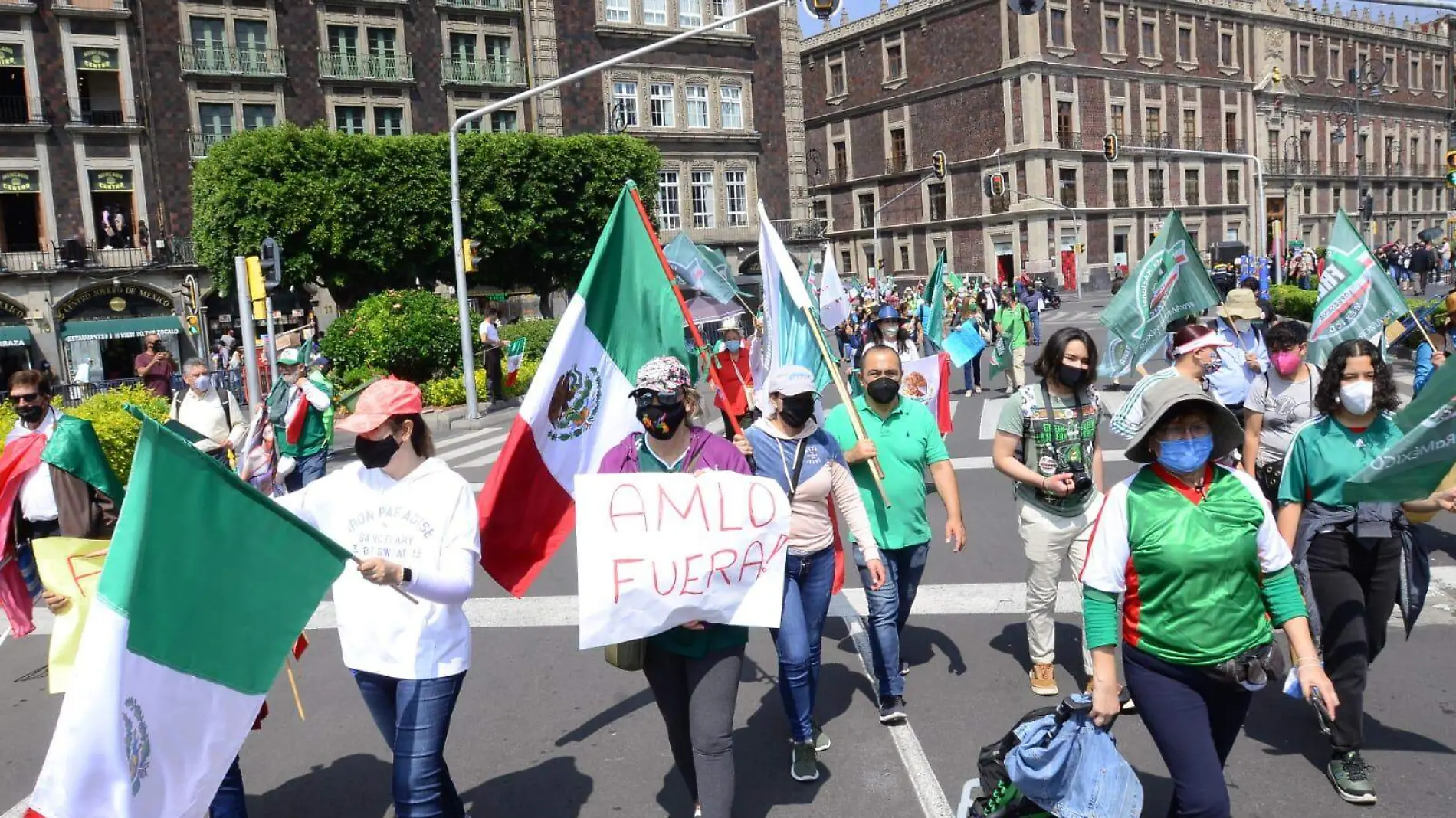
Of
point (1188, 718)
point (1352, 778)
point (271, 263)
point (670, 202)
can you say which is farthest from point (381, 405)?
point (670, 202)

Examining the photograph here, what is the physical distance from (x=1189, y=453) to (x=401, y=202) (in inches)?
1284

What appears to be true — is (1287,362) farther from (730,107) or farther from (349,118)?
(730,107)

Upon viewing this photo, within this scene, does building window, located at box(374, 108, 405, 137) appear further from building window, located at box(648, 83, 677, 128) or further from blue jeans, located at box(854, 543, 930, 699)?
blue jeans, located at box(854, 543, 930, 699)

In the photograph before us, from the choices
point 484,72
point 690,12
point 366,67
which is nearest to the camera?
point 366,67

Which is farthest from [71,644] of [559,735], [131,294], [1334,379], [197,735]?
A: [131,294]

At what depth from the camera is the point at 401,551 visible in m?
3.51

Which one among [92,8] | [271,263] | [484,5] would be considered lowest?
[271,263]

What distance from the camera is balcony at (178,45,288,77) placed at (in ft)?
118

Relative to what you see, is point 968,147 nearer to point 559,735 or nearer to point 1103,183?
point 1103,183

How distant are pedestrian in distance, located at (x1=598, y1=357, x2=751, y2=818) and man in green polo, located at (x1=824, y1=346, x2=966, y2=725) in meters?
1.32

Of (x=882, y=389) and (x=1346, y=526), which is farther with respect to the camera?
(x=882, y=389)

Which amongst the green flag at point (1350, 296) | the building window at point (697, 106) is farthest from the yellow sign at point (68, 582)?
the building window at point (697, 106)

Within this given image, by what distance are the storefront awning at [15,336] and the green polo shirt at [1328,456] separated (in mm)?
37998

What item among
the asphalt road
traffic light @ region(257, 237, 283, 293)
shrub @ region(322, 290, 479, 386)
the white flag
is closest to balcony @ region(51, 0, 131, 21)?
shrub @ region(322, 290, 479, 386)
